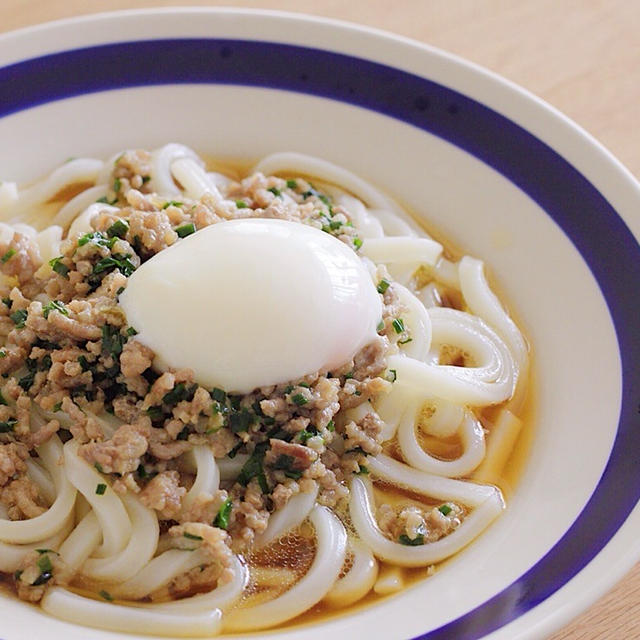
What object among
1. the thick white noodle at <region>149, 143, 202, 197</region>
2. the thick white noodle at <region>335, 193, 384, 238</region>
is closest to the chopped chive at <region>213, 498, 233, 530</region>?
the thick white noodle at <region>335, 193, 384, 238</region>

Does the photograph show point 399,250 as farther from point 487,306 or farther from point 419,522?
point 419,522

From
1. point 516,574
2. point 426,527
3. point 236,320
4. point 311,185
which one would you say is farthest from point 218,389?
point 311,185

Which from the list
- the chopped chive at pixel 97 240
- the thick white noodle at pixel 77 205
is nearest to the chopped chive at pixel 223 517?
the chopped chive at pixel 97 240

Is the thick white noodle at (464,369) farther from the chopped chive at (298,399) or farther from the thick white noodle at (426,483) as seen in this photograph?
the chopped chive at (298,399)

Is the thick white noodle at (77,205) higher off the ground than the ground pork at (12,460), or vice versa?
the thick white noodle at (77,205)

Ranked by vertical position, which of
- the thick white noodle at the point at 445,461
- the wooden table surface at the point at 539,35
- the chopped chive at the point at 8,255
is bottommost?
the chopped chive at the point at 8,255

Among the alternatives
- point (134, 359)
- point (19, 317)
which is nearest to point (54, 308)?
point (19, 317)

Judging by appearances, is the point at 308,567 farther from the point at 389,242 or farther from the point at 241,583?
the point at 389,242
